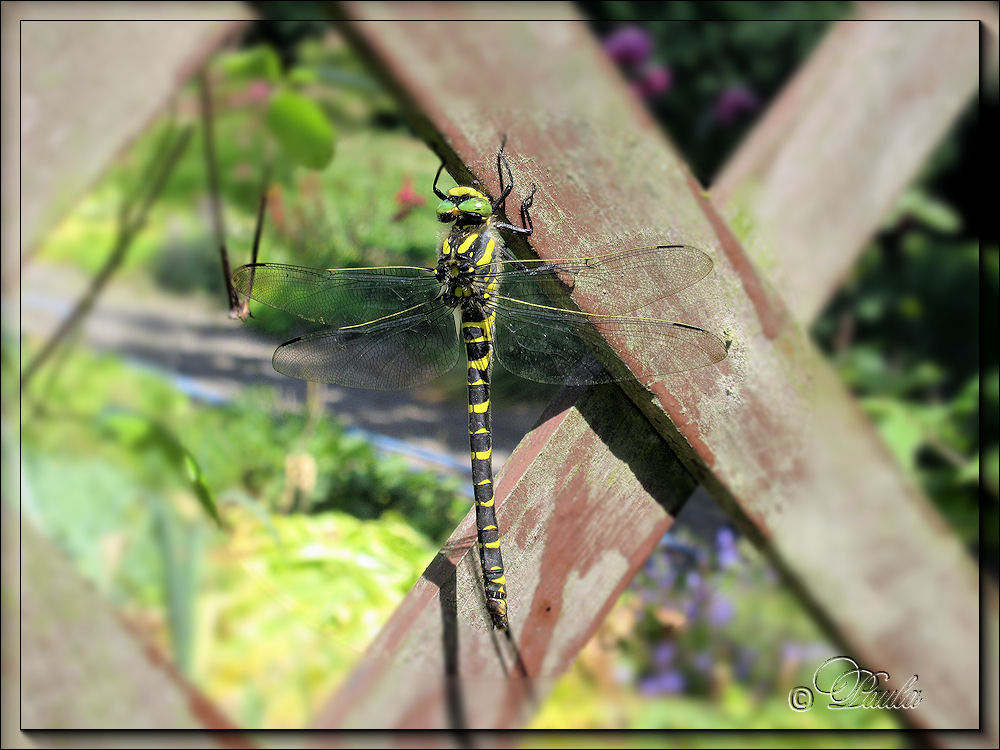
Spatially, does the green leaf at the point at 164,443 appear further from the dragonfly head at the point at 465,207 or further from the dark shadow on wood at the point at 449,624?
the dragonfly head at the point at 465,207

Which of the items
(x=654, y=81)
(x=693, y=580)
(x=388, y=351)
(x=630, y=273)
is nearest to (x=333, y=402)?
(x=388, y=351)

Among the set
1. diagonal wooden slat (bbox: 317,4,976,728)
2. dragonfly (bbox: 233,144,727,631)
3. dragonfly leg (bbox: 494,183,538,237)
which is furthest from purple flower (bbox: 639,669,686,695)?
dragonfly leg (bbox: 494,183,538,237)

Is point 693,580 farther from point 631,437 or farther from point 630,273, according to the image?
point 630,273

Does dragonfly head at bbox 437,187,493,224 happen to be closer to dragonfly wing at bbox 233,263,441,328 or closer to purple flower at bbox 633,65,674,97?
dragonfly wing at bbox 233,263,441,328

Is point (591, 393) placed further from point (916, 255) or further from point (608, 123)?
point (916, 255)

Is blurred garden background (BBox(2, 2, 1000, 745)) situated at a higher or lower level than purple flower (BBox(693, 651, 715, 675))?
higher

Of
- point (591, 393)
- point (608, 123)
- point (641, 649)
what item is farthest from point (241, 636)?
point (608, 123)

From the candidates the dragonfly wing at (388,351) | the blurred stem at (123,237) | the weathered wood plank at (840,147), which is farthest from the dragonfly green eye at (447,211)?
the blurred stem at (123,237)
